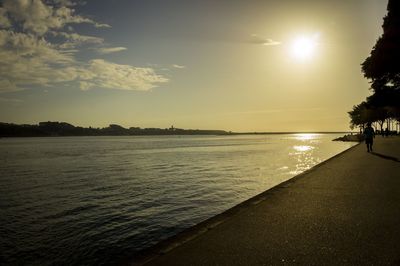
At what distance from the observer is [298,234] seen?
6.49 m

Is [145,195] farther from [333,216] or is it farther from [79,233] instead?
[333,216]

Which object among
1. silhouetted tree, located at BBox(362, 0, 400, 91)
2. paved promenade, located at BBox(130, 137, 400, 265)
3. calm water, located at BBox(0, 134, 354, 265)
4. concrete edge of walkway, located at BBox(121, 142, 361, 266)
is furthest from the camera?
silhouetted tree, located at BBox(362, 0, 400, 91)

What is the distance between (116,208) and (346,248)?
32.8 feet

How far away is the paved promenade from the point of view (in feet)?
17.4

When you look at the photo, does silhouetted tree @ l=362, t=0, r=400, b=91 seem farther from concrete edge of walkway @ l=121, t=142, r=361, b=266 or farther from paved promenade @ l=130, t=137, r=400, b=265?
concrete edge of walkway @ l=121, t=142, r=361, b=266

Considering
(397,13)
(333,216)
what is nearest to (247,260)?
(333,216)

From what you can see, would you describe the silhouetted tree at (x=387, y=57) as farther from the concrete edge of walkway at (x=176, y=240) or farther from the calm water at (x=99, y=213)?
the concrete edge of walkway at (x=176, y=240)

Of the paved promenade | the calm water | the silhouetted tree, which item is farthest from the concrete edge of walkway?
the silhouetted tree

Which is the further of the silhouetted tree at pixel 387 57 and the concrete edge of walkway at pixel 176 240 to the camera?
the silhouetted tree at pixel 387 57

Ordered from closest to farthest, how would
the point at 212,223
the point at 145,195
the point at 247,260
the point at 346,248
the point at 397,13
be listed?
1. the point at 247,260
2. the point at 346,248
3. the point at 212,223
4. the point at 145,195
5. the point at 397,13

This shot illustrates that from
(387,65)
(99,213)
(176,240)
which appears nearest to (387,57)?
(387,65)

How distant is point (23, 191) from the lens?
19078 mm

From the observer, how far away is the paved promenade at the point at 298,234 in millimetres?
5309

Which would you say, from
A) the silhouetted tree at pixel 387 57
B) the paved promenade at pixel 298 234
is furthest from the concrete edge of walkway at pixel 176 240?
the silhouetted tree at pixel 387 57
